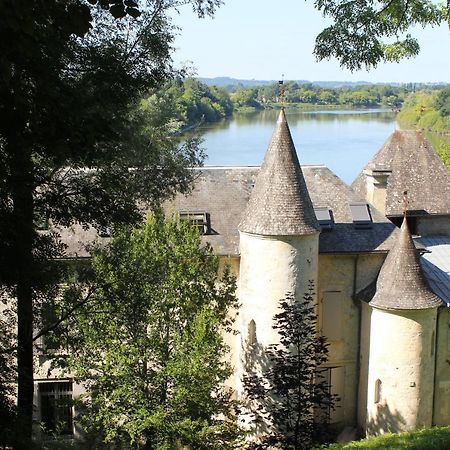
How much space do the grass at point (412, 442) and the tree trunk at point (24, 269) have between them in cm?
687

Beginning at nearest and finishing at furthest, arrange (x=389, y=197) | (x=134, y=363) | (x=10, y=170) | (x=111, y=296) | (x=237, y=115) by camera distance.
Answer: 1. (x=10, y=170)
2. (x=111, y=296)
3. (x=134, y=363)
4. (x=389, y=197)
5. (x=237, y=115)

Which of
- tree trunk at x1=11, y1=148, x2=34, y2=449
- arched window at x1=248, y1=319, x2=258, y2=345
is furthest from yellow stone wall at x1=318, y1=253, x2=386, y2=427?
tree trunk at x1=11, y1=148, x2=34, y2=449

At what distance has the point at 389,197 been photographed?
23.3 meters

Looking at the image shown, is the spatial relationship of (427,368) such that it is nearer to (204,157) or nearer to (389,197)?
(389,197)

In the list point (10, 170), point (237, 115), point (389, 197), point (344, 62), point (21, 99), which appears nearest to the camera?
point (21, 99)

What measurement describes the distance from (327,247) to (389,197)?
201 inches

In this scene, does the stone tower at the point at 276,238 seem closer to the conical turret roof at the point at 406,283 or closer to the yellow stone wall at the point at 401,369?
the conical turret roof at the point at 406,283

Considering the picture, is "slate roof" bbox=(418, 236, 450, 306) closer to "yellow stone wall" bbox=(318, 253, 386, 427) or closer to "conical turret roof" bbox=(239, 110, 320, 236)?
"yellow stone wall" bbox=(318, 253, 386, 427)

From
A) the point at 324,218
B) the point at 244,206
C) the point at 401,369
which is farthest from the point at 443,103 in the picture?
the point at 401,369

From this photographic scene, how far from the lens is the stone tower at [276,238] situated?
17.7 metres

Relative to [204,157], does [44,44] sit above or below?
above

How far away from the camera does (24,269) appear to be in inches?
353

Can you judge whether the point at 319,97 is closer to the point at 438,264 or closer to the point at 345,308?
the point at 438,264

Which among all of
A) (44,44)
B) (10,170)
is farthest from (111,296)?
(44,44)
